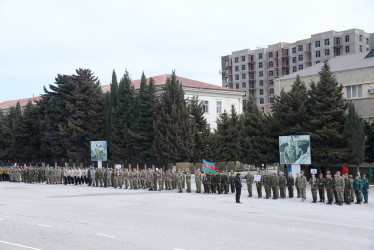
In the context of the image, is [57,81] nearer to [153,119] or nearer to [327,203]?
[153,119]

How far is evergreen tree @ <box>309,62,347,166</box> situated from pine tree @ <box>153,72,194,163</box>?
1747 cm

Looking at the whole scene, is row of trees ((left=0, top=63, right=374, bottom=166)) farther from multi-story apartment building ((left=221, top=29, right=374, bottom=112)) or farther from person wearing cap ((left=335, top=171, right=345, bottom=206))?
multi-story apartment building ((left=221, top=29, right=374, bottom=112))

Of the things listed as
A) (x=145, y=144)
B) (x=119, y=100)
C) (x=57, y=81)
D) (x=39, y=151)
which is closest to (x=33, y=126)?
(x=39, y=151)

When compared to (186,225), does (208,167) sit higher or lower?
higher

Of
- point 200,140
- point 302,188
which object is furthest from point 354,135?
point 200,140

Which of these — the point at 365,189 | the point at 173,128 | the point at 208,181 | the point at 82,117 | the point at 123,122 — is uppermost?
the point at 82,117

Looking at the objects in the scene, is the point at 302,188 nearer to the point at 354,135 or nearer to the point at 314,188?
the point at 314,188

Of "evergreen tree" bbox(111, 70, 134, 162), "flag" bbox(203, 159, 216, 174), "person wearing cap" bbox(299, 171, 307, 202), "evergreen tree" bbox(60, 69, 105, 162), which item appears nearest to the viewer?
"person wearing cap" bbox(299, 171, 307, 202)

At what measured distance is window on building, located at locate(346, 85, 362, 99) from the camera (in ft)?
142

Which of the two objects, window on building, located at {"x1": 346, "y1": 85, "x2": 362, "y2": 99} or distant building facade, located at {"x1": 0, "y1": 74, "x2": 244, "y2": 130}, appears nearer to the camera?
window on building, located at {"x1": 346, "y1": 85, "x2": 362, "y2": 99}

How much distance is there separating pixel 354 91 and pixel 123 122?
2696 cm

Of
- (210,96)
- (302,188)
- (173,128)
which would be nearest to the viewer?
(302,188)

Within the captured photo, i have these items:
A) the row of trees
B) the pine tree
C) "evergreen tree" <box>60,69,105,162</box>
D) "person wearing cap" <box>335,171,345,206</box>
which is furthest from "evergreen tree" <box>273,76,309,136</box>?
"evergreen tree" <box>60,69,105,162</box>

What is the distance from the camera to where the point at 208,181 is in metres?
30.0
